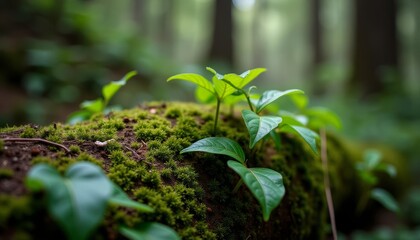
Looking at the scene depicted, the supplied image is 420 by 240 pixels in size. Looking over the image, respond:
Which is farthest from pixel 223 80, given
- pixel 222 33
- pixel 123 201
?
pixel 222 33

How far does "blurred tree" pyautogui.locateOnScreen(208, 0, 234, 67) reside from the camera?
424 inches

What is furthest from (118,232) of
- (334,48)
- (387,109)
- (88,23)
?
(334,48)

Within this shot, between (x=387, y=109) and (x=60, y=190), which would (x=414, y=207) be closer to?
(x=387, y=109)

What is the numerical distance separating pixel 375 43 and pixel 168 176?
29.0ft

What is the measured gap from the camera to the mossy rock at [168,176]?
3.58 ft

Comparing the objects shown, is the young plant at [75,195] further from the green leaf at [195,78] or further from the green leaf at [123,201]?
the green leaf at [195,78]

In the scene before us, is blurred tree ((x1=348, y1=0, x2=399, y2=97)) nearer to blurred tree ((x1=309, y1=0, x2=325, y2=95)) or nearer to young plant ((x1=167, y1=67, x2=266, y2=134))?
blurred tree ((x1=309, y1=0, x2=325, y2=95))

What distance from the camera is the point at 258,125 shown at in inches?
56.9

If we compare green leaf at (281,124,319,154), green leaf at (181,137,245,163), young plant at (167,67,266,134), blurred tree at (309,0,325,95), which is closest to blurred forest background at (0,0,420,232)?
blurred tree at (309,0,325,95)

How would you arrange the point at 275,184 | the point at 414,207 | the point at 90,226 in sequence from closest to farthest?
the point at 90,226, the point at 275,184, the point at 414,207

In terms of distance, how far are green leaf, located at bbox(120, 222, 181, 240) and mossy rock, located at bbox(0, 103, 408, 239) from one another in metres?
0.05

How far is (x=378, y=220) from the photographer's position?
12.8ft

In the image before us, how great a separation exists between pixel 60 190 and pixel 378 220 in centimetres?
406

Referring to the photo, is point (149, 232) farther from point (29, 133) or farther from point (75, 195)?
point (29, 133)
